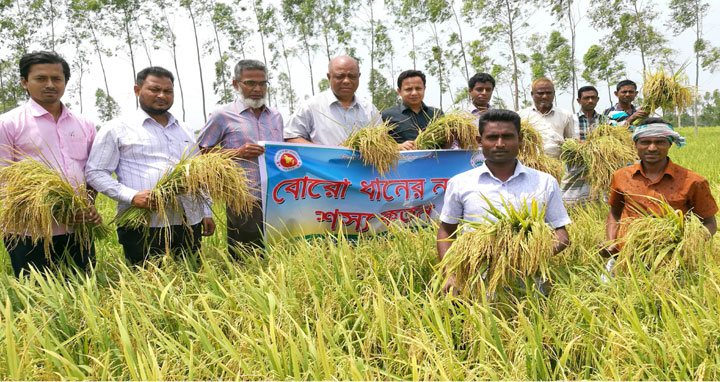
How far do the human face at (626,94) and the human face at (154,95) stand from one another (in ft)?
14.0

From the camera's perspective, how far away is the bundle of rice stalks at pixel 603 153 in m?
3.70

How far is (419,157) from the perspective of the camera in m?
3.32

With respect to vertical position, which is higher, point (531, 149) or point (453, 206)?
point (531, 149)

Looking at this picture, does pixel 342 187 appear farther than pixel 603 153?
No

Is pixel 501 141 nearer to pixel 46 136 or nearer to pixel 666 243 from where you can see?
pixel 666 243

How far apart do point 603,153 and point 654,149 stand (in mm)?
1324

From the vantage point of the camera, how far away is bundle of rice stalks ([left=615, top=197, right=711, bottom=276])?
2.04 metres

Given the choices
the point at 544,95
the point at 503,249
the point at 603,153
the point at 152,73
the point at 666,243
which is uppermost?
the point at 152,73

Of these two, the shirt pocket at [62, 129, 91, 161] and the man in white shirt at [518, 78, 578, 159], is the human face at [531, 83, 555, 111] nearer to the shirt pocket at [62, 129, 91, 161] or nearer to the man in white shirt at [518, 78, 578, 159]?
the man in white shirt at [518, 78, 578, 159]

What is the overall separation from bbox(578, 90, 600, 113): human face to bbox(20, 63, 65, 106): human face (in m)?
4.65

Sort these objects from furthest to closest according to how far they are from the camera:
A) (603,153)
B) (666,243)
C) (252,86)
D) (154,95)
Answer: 1. (603,153)
2. (252,86)
3. (154,95)
4. (666,243)

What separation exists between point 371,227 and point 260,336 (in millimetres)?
1430

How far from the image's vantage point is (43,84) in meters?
2.57

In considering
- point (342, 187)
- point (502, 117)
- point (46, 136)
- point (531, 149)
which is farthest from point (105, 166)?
→ point (531, 149)
